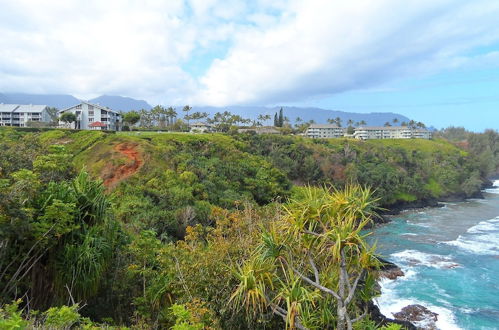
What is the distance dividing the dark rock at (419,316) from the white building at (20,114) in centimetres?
6944

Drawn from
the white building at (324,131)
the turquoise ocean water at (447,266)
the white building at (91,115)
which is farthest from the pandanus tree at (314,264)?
the white building at (324,131)

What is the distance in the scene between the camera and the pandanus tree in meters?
5.86

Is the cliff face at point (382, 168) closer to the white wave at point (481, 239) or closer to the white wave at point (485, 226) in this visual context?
the white wave at point (485, 226)

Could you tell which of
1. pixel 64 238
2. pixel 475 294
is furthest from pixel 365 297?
pixel 475 294

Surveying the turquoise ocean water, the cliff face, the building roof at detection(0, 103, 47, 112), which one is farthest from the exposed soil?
the building roof at detection(0, 103, 47, 112)

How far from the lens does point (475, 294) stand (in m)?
19.9

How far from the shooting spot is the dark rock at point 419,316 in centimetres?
1683

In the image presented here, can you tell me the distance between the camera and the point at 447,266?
2419cm

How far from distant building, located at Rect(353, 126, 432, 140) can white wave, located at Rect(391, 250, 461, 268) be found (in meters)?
69.5

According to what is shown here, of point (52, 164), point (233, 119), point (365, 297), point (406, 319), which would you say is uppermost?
point (233, 119)

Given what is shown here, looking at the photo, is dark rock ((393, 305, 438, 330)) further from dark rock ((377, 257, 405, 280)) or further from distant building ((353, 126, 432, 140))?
distant building ((353, 126, 432, 140))

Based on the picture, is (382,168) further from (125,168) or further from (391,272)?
(125,168)

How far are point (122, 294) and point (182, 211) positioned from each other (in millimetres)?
10889

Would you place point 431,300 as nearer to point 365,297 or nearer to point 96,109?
point 365,297
